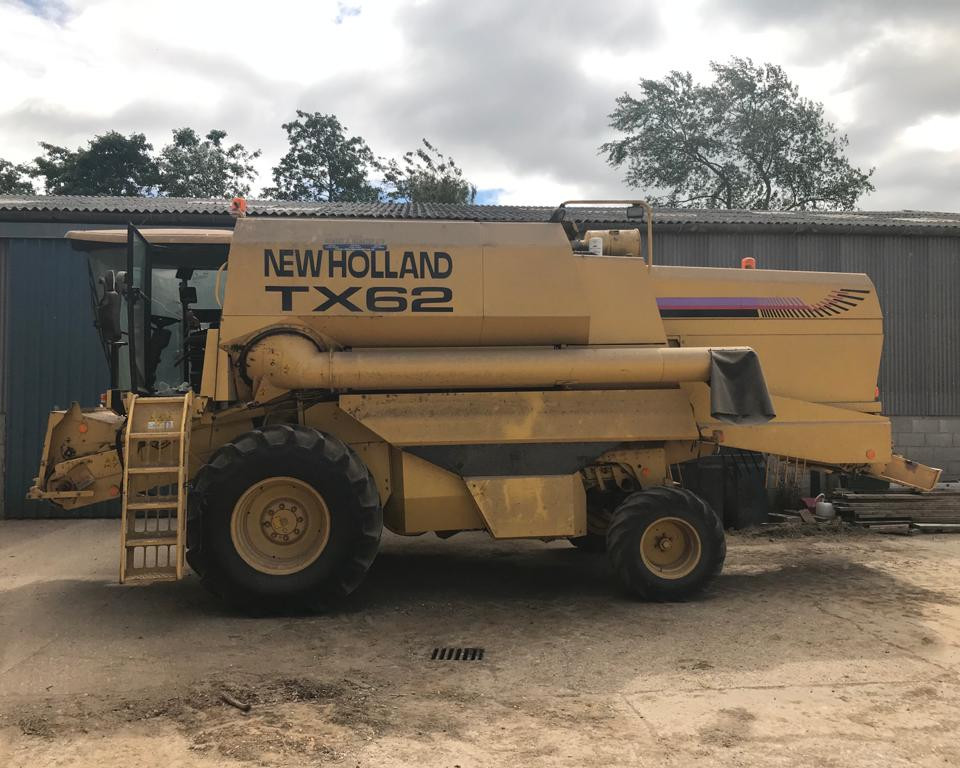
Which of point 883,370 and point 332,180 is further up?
point 332,180

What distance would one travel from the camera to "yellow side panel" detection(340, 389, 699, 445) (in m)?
5.45

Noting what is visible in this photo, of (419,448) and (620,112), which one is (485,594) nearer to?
(419,448)

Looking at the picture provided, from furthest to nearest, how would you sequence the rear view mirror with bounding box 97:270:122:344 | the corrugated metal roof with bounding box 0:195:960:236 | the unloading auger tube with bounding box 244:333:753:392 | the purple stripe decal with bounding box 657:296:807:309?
the corrugated metal roof with bounding box 0:195:960:236 → the purple stripe decal with bounding box 657:296:807:309 → the rear view mirror with bounding box 97:270:122:344 → the unloading auger tube with bounding box 244:333:753:392

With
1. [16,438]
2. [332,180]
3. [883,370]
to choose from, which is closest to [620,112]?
[332,180]

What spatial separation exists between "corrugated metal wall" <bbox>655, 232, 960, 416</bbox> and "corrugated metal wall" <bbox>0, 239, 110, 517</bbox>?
839 cm

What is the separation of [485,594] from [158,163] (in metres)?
28.7

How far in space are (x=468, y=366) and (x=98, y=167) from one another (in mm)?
27933

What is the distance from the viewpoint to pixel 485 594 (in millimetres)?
6008

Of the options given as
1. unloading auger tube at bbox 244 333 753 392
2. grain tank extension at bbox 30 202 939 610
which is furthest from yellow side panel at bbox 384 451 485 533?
unloading auger tube at bbox 244 333 753 392

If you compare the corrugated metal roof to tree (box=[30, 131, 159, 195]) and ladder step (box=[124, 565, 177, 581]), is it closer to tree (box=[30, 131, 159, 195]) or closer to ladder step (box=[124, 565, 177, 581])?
ladder step (box=[124, 565, 177, 581])

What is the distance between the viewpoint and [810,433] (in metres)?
6.14

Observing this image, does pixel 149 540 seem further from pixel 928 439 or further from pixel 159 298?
pixel 928 439

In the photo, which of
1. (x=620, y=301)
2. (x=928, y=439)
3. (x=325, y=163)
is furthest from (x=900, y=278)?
(x=325, y=163)

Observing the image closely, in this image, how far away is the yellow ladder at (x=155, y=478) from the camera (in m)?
4.92
